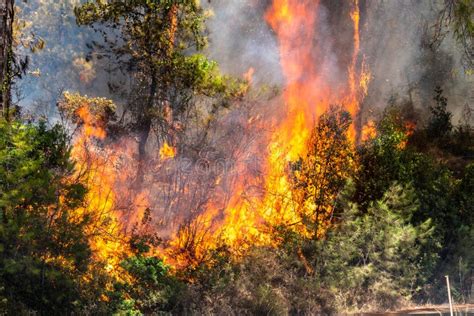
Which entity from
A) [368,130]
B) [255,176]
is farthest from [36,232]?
[368,130]

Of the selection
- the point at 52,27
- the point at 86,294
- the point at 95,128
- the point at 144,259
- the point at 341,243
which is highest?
the point at 52,27

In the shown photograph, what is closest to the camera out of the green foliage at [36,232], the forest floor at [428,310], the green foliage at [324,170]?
the green foliage at [36,232]

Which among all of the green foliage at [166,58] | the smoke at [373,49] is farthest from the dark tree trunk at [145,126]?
the smoke at [373,49]

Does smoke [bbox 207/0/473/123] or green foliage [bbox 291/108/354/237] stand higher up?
smoke [bbox 207/0/473/123]

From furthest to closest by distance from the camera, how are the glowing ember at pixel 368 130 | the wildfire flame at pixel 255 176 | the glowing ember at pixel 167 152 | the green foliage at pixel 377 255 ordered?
the glowing ember at pixel 368 130
the glowing ember at pixel 167 152
the green foliage at pixel 377 255
the wildfire flame at pixel 255 176

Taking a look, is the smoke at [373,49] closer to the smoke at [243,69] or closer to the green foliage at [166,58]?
the smoke at [243,69]

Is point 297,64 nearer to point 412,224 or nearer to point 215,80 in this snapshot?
point 215,80

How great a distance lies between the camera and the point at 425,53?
1554 inches

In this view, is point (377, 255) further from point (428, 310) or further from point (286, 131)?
point (286, 131)

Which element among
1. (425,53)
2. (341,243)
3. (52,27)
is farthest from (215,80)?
(52,27)

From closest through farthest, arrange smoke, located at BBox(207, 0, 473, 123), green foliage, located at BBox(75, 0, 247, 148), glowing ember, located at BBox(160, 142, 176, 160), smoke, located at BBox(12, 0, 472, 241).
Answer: smoke, located at BBox(12, 0, 472, 241)
green foliage, located at BBox(75, 0, 247, 148)
glowing ember, located at BBox(160, 142, 176, 160)
smoke, located at BBox(207, 0, 473, 123)

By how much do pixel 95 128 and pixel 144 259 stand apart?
8.90 metres

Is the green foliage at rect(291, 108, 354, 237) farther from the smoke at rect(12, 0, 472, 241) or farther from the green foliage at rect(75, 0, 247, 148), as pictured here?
the green foliage at rect(75, 0, 247, 148)

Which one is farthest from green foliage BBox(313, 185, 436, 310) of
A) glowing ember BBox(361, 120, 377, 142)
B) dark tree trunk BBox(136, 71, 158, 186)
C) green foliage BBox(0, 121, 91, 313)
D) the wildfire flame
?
glowing ember BBox(361, 120, 377, 142)
